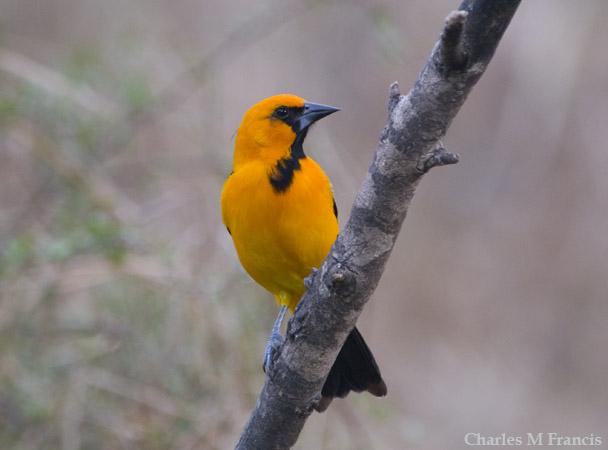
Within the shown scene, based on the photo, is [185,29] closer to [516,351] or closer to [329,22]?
[329,22]

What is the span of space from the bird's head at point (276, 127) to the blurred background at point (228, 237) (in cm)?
91

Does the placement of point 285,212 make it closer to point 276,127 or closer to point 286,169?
point 286,169

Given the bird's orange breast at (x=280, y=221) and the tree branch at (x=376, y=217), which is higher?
the bird's orange breast at (x=280, y=221)

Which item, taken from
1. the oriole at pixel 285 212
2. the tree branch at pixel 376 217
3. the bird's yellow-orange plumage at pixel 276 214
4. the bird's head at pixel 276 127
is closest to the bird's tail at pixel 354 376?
the oriole at pixel 285 212

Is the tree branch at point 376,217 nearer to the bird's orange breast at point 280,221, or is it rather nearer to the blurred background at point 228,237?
the bird's orange breast at point 280,221

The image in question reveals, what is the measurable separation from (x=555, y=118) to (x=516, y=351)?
95.5 inches

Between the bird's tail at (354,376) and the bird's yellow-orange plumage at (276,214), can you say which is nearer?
the bird's yellow-orange plumage at (276,214)

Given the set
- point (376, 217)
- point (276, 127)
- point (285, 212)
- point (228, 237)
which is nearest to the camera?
point (376, 217)

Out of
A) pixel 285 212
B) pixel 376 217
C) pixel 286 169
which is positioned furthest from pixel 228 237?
pixel 376 217

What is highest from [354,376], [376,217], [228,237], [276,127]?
[228,237]

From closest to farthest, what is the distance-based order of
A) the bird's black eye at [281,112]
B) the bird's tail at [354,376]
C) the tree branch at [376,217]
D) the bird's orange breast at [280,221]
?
the tree branch at [376,217]
the bird's orange breast at [280,221]
the bird's tail at [354,376]
the bird's black eye at [281,112]

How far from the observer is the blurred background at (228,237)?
423cm

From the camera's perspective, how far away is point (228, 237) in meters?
4.57

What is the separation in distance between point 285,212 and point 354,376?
2.72 ft
